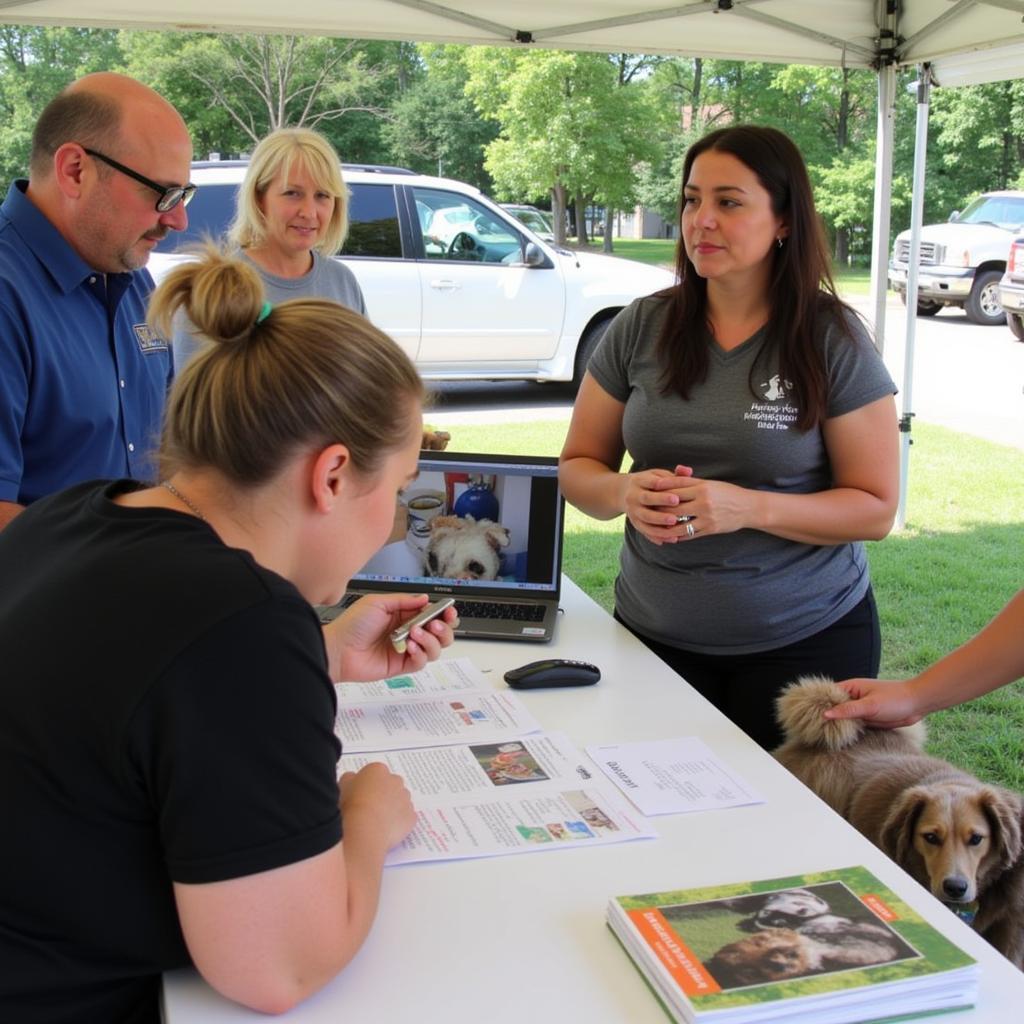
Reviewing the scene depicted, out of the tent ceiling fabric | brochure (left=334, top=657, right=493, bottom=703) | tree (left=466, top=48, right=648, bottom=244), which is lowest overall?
brochure (left=334, top=657, right=493, bottom=703)

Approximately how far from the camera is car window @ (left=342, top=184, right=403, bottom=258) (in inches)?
313

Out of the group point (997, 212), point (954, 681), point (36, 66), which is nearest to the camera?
point (954, 681)

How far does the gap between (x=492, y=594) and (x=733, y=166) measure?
976mm

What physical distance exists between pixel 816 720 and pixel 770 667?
12.5 inches

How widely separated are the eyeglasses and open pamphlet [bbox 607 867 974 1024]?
4.95ft

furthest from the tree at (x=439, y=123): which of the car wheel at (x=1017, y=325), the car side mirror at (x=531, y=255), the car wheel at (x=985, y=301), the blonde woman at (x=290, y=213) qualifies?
the blonde woman at (x=290, y=213)

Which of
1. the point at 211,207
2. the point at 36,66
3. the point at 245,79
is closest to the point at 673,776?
the point at 211,207

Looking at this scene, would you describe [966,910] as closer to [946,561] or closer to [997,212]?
[946,561]

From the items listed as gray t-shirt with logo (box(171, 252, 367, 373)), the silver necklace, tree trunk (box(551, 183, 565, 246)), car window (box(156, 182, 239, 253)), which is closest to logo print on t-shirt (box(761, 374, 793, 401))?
the silver necklace

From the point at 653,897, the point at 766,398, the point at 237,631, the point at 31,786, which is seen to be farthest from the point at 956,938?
the point at 766,398

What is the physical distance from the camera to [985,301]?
13.2m

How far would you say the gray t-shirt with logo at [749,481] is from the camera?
81.1 inches

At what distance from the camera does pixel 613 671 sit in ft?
6.59

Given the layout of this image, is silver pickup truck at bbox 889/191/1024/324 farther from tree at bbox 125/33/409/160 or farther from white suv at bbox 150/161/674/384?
tree at bbox 125/33/409/160
